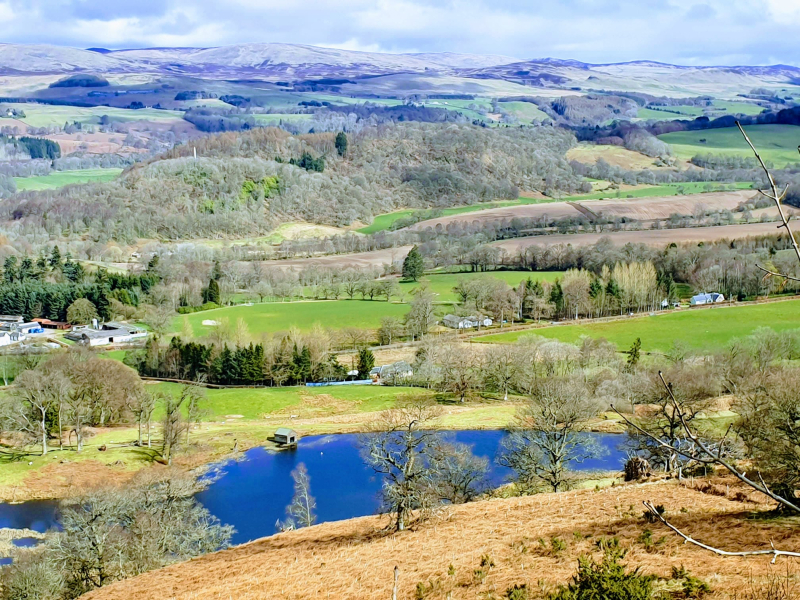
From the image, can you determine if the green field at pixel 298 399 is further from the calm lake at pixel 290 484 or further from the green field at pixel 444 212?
the green field at pixel 444 212

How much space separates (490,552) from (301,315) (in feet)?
215

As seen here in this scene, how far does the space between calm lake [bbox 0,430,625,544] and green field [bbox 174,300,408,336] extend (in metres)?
26.2

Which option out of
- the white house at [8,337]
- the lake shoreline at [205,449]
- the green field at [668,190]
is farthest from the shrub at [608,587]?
the green field at [668,190]

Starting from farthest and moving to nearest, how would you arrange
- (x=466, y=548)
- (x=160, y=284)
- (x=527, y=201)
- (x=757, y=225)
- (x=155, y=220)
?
(x=527, y=201), (x=155, y=220), (x=757, y=225), (x=160, y=284), (x=466, y=548)

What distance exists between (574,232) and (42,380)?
297 feet

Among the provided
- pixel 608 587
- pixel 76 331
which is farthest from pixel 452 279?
pixel 608 587

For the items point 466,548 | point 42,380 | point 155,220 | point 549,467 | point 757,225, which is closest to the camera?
point 466,548

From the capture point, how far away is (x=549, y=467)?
1406 inches

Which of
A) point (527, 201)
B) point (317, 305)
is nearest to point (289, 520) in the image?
point (317, 305)

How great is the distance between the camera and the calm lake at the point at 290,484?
1528 inches

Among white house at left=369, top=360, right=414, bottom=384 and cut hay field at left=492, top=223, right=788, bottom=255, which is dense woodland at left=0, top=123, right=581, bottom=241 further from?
white house at left=369, top=360, right=414, bottom=384

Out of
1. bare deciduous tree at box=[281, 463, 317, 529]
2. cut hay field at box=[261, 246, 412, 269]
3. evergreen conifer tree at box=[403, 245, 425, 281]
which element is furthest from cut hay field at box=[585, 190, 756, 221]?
bare deciduous tree at box=[281, 463, 317, 529]

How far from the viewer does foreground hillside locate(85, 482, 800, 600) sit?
1595 cm

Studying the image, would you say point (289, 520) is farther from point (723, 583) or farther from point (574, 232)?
point (574, 232)
